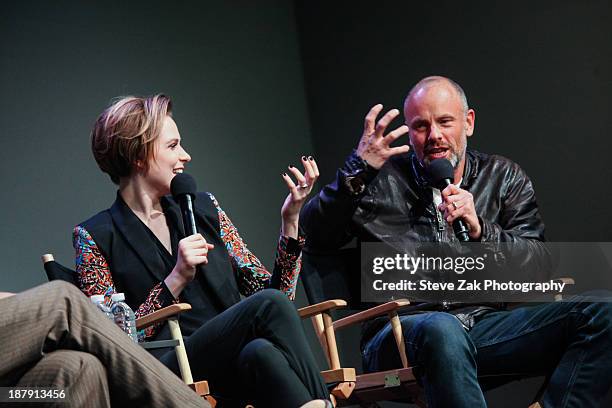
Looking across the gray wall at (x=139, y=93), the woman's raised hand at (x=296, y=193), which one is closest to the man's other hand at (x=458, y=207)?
the woman's raised hand at (x=296, y=193)

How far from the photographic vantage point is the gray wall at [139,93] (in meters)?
3.65

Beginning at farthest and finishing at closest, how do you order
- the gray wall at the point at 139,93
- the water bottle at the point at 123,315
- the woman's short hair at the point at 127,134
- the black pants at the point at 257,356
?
the gray wall at the point at 139,93
the woman's short hair at the point at 127,134
the water bottle at the point at 123,315
the black pants at the point at 257,356

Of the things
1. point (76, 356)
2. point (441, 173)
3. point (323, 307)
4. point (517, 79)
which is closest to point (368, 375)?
point (323, 307)

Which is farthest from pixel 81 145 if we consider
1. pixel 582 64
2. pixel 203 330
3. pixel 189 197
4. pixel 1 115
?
pixel 582 64

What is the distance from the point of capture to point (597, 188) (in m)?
4.15

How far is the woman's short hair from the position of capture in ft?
10.5

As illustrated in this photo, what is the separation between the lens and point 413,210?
11.5 ft

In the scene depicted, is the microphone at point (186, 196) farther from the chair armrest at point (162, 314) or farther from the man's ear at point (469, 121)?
the man's ear at point (469, 121)

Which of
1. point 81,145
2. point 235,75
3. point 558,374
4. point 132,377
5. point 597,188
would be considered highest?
point 235,75

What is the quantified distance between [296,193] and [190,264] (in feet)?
1.38

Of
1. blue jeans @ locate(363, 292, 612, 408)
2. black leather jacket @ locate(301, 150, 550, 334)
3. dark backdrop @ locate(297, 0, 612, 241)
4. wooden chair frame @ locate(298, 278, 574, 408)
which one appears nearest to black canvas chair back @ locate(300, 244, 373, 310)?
black leather jacket @ locate(301, 150, 550, 334)

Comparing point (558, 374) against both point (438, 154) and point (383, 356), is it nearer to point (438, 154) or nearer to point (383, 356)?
point (383, 356)

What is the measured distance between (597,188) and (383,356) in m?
1.42

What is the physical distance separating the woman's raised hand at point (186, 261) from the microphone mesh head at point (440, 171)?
816 mm
